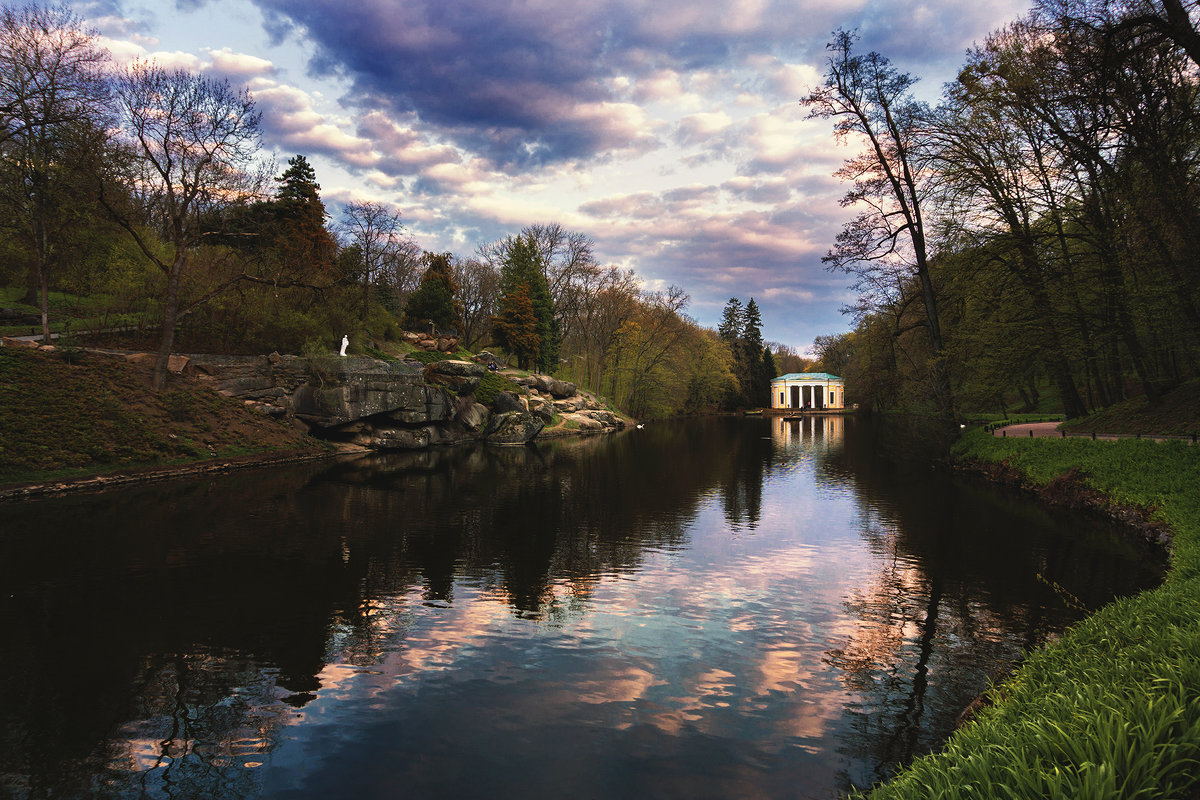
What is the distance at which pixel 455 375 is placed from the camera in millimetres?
39469

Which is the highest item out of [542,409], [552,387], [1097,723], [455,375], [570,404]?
[455,375]

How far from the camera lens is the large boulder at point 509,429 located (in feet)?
130

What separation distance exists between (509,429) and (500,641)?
3216cm

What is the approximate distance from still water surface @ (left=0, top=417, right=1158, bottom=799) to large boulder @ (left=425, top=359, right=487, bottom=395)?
21596 millimetres

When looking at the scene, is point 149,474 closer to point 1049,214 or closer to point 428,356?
point 428,356

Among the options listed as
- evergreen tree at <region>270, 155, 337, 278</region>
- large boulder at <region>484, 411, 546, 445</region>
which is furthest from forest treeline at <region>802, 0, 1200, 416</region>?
evergreen tree at <region>270, 155, 337, 278</region>

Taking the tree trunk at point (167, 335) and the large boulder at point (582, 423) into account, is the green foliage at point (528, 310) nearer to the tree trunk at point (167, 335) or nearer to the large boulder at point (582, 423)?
the large boulder at point (582, 423)

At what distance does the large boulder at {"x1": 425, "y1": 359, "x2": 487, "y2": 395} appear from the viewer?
38719mm

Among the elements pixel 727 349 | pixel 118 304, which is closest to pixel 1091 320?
pixel 118 304

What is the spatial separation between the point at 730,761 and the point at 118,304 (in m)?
35.0

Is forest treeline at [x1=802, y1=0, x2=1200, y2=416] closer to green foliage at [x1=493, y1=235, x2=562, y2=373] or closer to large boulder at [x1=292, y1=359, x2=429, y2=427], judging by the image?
large boulder at [x1=292, y1=359, x2=429, y2=427]

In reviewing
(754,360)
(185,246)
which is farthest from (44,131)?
(754,360)

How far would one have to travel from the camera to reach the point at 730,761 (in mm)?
5617

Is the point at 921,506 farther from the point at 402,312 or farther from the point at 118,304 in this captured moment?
the point at 402,312
